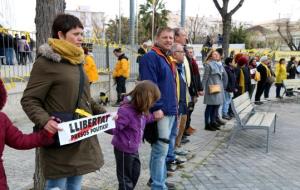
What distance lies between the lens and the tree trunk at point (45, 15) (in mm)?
3887

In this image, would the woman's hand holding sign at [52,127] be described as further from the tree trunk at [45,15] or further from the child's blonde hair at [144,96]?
the tree trunk at [45,15]

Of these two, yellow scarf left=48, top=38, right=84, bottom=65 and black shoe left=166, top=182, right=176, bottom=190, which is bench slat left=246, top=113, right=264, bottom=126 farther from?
yellow scarf left=48, top=38, right=84, bottom=65

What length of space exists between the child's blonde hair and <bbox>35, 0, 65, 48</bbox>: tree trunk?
1063 mm

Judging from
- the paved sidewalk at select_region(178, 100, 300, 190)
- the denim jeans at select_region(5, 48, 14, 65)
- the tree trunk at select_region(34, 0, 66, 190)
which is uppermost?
the tree trunk at select_region(34, 0, 66, 190)

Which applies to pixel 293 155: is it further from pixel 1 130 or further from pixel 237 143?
pixel 1 130

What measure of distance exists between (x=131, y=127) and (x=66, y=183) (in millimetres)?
909

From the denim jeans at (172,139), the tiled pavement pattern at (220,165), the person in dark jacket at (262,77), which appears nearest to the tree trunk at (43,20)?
the tiled pavement pattern at (220,165)

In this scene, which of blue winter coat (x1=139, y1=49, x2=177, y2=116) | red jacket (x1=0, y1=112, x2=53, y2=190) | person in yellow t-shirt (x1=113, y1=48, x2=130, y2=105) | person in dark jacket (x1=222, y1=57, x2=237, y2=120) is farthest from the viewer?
person in yellow t-shirt (x1=113, y1=48, x2=130, y2=105)

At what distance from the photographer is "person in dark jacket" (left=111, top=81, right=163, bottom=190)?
→ 12.3 ft

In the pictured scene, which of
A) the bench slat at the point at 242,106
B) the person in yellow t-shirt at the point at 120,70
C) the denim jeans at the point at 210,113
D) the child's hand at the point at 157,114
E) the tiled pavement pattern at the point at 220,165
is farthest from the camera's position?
the person in yellow t-shirt at the point at 120,70

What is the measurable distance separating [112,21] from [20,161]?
196ft

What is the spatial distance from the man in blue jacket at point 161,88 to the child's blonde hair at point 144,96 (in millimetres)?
466

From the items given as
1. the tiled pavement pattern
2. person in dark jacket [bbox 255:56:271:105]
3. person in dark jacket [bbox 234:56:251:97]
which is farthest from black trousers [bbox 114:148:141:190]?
person in dark jacket [bbox 255:56:271:105]

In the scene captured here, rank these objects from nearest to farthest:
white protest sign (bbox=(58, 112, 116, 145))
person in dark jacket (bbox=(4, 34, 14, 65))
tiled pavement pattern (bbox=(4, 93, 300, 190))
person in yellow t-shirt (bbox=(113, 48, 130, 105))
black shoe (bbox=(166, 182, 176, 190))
Result: 1. white protest sign (bbox=(58, 112, 116, 145))
2. black shoe (bbox=(166, 182, 176, 190))
3. tiled pavement pattern (bbox=(4, 93, 300, 190))
4. person in dark jacket (bbox=(4, 34, 14, 65))
5. person in yellow t-shirt (bbox=(113, 48, 130, 105))
